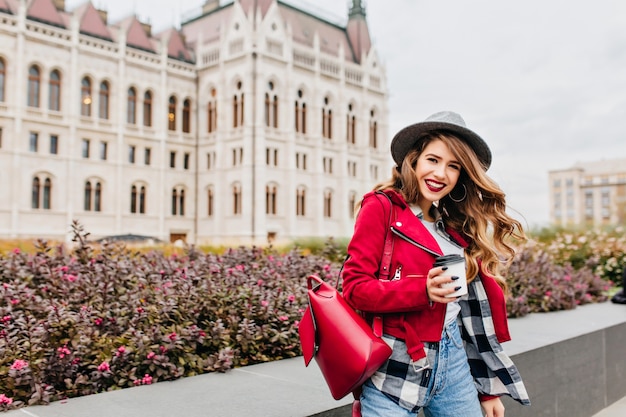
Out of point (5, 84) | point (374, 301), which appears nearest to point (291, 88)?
point (5, 84)

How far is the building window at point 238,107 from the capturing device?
Answer: 124 feet

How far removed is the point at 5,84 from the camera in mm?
31703

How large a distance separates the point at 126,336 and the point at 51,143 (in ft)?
109

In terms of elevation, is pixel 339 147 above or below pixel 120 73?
below

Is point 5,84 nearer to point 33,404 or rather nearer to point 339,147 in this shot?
point 339,147

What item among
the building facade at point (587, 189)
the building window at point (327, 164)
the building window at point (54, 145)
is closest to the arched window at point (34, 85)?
the building window at point (54, 145)

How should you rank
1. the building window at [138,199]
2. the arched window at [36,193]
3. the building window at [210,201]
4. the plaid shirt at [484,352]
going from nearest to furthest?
the plaid shirt at [484,352], the arched window at [36,193], the building window at [138,199], the building window at [210,201]

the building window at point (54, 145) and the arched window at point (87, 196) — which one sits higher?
the building window at point (54, 145)

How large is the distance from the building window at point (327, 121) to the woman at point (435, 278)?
39.2m

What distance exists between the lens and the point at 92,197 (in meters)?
34.3

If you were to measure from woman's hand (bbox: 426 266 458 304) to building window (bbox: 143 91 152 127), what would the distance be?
38128mm

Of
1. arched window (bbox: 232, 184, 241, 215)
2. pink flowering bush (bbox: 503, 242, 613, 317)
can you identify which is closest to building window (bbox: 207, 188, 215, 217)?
arched window (bbox: 232, 184, 241, 215)

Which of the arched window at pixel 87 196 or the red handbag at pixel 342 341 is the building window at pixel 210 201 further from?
the red handbag at pixel 342 341

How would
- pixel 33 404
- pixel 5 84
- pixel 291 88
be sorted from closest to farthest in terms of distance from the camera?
pixel 33 404 < pixel 5 84 < pixel 291 88
